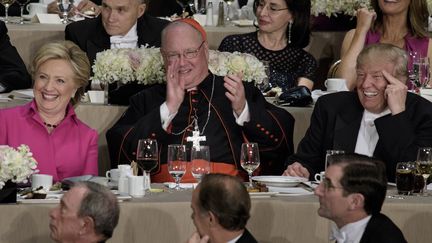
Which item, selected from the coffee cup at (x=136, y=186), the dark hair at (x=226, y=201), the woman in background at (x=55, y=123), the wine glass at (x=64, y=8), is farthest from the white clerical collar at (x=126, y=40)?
the dark hair at (x=226, y=201)

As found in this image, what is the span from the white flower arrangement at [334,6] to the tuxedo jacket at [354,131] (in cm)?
195

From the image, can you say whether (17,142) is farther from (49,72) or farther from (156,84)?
(156,84)

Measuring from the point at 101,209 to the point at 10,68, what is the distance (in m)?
3.07

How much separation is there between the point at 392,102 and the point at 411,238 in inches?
34.5

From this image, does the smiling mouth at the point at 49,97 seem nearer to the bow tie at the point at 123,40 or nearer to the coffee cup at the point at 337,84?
the bow tie at the point at 123,40

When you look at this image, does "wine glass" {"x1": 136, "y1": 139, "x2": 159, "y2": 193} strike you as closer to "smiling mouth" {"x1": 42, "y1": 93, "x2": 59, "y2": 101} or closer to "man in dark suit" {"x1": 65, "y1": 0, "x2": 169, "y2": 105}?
"smiling mouth" {"x1": 42, "y1": 93, "x2": 59, "y2": 101}

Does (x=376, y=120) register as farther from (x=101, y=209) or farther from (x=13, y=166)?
(x=101, y=209)

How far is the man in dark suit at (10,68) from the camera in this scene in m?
7.55

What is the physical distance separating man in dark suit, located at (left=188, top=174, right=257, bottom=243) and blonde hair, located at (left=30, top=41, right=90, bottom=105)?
6.46 ft

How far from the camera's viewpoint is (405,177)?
5.84 metres

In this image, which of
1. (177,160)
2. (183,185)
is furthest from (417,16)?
(177,160)

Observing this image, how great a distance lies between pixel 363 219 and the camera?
4969 mm

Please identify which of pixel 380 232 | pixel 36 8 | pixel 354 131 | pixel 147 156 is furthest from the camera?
pixel 36 8

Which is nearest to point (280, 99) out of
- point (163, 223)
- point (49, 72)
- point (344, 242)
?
point (49, 72)
